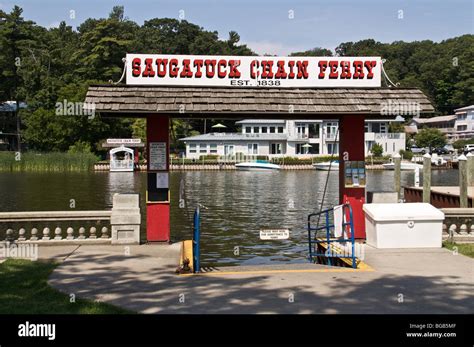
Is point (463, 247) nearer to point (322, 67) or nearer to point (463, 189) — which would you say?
point (322, 67)

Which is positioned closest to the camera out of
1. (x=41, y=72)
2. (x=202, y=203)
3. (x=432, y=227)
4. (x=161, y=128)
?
(x=432, y=227)

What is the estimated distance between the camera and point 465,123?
407 ft

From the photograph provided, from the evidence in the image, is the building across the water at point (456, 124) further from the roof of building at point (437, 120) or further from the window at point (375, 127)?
the window at point (375, 127)

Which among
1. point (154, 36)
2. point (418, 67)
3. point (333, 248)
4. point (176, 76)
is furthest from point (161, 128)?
point (418, 67)

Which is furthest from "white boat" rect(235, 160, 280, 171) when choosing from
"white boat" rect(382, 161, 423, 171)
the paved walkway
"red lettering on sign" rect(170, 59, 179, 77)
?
the paved walkway

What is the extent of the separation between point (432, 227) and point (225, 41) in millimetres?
142586

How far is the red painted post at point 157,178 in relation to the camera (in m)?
16.4

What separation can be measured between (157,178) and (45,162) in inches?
2710

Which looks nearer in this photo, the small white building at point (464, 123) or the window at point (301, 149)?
the window at point (301, 149)

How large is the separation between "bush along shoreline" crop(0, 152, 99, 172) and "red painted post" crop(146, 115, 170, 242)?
221 feet

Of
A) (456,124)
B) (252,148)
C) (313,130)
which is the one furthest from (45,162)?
(456,124)

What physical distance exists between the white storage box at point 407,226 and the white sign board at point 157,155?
6168 millimetres

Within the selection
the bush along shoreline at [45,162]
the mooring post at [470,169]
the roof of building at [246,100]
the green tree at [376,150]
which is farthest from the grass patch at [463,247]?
the green tree at [376,150]
